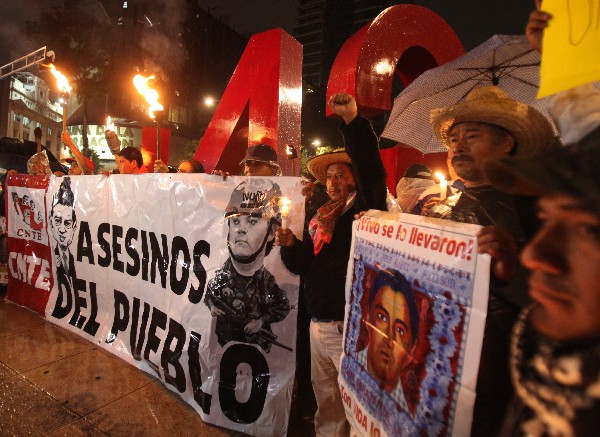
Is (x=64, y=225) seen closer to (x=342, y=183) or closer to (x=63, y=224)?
(x=63, y=224)

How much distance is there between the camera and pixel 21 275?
4.97 m

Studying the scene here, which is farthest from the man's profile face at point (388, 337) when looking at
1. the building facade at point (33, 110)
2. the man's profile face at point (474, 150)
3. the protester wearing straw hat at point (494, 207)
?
the building facade at point (33, 110)

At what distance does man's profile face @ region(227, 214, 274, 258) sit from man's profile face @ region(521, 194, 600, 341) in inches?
75.0

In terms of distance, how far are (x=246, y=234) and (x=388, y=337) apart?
137cm

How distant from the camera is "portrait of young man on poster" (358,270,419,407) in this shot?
146 centimetres

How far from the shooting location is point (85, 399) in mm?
2896

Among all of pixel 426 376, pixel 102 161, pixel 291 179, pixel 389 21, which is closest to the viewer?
pixel 426 376

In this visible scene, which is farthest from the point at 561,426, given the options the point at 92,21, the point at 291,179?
the point at 92,21

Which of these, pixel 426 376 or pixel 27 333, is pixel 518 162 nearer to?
pixel 426 376

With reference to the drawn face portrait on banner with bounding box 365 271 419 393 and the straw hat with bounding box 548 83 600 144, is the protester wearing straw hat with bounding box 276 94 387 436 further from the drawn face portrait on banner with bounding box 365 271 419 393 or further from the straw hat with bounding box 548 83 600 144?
the straw hat with bounding box 548 83 600 144

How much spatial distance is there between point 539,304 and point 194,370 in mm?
2553

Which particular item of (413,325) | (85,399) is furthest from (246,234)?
(85,399)

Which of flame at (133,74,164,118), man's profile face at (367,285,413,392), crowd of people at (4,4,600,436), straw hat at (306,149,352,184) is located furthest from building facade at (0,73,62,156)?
man's profile face at (367,285,413,392)

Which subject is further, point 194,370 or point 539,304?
point 194,370
